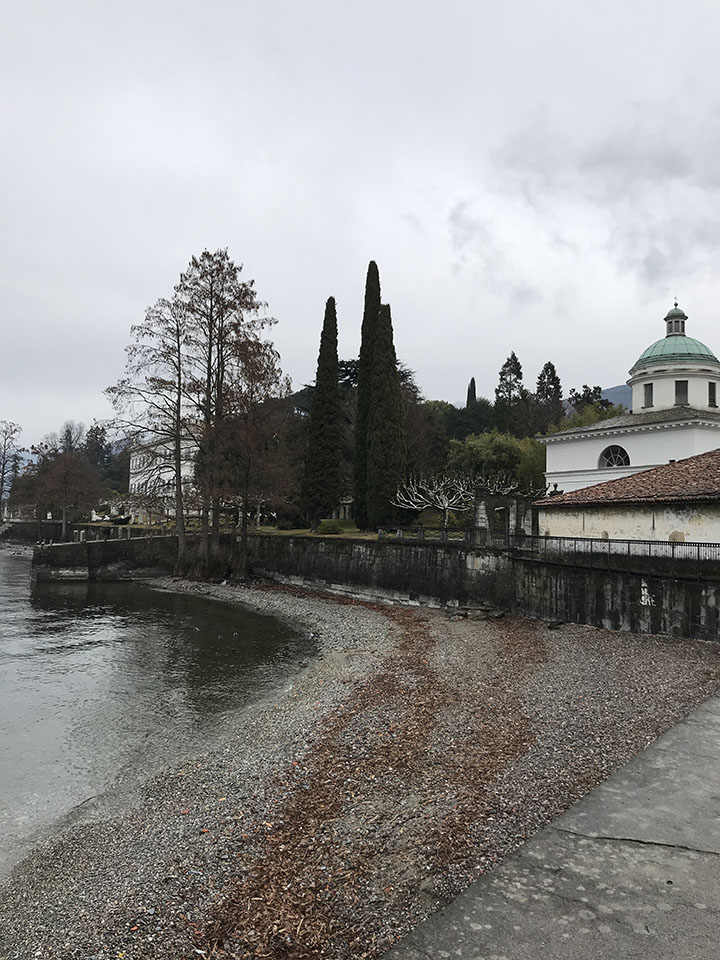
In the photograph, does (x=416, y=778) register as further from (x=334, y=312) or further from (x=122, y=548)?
(x=334, y=312)

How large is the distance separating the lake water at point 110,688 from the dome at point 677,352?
28.7m

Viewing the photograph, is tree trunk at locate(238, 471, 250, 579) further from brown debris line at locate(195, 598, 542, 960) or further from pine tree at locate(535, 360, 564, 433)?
pine tree at locate(535, 360, 564, 433)

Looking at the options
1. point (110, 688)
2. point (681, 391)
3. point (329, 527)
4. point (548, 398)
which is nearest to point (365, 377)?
point (329, 527)

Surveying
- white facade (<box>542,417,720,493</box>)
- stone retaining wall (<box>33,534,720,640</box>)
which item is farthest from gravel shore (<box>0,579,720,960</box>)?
white facade (<box>542,417,720,493</box>)

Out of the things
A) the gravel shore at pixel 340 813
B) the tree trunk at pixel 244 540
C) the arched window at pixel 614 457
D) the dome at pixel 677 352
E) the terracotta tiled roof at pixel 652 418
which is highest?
the dome at pixel 677 352

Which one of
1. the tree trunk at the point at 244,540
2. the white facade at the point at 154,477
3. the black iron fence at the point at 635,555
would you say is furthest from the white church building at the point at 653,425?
the white facade at the point at 154,477

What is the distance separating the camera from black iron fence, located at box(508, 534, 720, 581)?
53.8ft

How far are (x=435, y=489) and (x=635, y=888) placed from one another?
3284cm

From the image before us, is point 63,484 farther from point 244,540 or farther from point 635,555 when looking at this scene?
point 635,555

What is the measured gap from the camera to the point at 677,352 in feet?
123

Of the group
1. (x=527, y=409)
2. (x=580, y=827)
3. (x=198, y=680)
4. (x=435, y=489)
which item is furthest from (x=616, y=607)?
(x=527, y=409)

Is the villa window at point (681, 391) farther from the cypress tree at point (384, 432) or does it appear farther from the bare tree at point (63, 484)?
the bare tree at point (63, 484)

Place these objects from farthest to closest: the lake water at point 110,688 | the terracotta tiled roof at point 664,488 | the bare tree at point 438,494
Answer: the bare tree at point 438,494 → the terracotta tiled roof at point 664,488 → the lake water at point 110,688

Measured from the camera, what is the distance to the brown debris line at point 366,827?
504cm
